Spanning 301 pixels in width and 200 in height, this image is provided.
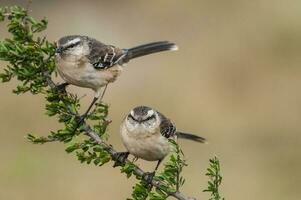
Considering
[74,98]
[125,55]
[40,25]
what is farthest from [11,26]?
[125,55]

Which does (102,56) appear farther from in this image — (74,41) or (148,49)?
(148,49)

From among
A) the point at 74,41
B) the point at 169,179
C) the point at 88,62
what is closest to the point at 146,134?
the point at 88,62

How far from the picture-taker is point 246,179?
49.8 feet

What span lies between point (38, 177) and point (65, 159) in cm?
106

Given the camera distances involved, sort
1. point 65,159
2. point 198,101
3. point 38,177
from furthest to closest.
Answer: point 198,101
point 65,159
point 38,177

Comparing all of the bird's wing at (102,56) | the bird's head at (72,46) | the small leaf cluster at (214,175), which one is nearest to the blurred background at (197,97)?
the bird's wing at (102,56)

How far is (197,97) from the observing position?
57.9 feet

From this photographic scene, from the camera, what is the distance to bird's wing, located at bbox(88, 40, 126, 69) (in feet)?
23.8

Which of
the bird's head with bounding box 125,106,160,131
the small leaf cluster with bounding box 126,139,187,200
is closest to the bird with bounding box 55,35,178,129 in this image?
the bird's head with bounding box 125,106,160,131

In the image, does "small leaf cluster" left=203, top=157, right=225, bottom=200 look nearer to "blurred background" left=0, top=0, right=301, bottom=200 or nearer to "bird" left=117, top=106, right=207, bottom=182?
"bird" left=117, top=106, right=207, bottom=182

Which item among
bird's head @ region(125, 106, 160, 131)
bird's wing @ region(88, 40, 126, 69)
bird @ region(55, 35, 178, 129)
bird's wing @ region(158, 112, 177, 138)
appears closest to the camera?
bird @ region(55, 35, 178, 129)

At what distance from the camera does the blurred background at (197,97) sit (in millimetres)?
14617

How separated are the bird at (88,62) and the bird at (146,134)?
335 millimetres

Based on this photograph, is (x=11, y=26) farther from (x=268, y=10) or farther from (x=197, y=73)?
(x=268, y=10)
